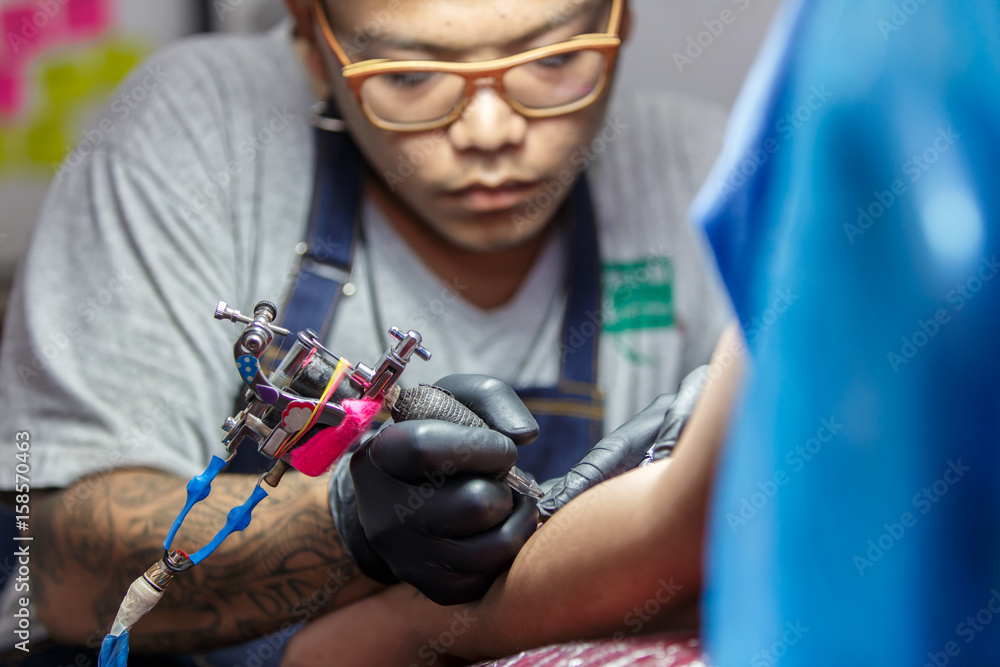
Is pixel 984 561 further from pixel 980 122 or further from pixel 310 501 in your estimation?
pixel 310 501

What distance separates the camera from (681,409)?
0.64m

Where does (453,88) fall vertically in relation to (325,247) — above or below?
above

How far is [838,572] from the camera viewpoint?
0.44 m

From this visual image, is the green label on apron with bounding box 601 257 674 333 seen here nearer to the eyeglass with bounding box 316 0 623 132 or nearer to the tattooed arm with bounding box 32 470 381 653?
the eyeglass with bounding box 316 0 623 132

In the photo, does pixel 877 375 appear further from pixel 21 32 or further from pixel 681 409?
pixel 21 32

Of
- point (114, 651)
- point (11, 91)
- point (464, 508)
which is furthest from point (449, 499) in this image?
point (11, 91)

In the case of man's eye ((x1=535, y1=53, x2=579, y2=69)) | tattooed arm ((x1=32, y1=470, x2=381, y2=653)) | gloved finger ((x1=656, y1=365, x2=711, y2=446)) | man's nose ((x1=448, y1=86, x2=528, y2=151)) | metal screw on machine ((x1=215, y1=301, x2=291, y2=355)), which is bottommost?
tattooed arm ((x1=32, y1=470, x2=381, y2=653))

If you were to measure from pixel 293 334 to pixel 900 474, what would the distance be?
766mm

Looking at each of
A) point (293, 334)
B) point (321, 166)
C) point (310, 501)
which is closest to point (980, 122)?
point (310, 501)

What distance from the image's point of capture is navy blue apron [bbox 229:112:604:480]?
3.68 ft

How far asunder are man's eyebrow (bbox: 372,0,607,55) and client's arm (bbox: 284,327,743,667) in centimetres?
53

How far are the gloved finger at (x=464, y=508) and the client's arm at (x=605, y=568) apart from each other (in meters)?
0.04

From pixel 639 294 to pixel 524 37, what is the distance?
16.4 inches

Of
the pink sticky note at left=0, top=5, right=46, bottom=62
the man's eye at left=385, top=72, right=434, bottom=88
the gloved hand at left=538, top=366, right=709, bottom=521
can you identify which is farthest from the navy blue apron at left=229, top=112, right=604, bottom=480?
the pink sticky note at left=0, top=5, right=46, bottom=62
